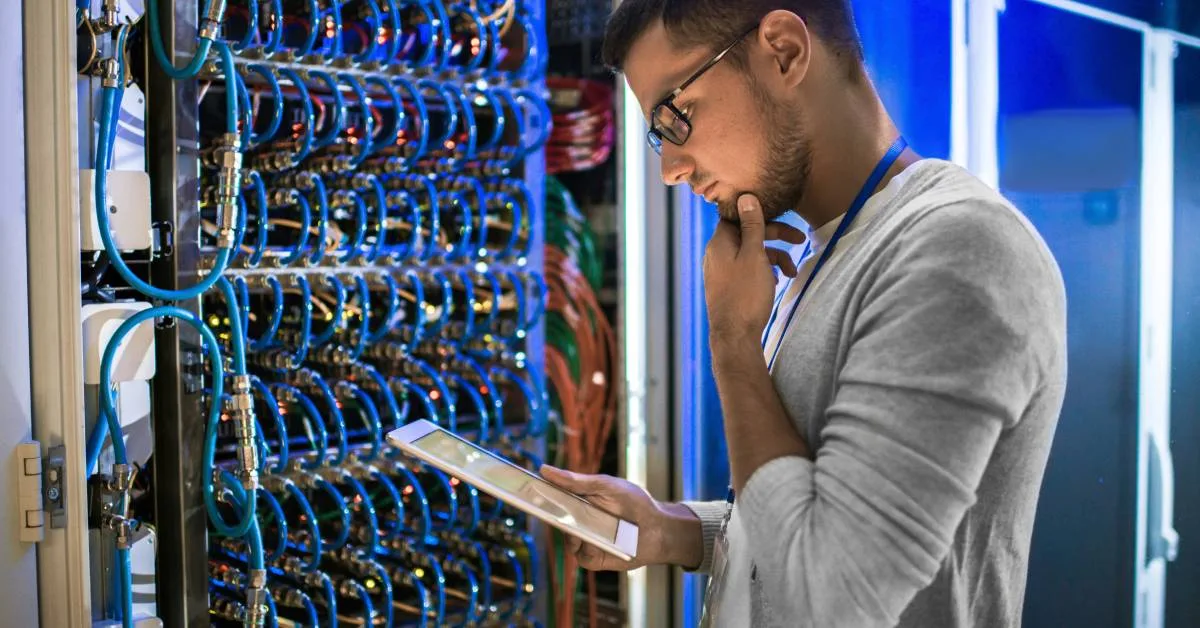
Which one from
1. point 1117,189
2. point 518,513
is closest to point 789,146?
point 1117,189

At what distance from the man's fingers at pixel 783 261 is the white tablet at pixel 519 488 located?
35 cm

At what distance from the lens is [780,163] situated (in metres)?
1.15

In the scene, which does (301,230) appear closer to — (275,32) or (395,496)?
(275,32)

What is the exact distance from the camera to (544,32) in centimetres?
242

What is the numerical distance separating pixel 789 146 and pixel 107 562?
4.13 ft

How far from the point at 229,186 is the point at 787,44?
1.05 metres

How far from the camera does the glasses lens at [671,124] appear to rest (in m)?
1.18

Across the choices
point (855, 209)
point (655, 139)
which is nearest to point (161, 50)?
point (655, 139)

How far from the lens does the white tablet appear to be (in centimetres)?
115

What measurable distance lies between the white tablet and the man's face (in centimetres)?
37

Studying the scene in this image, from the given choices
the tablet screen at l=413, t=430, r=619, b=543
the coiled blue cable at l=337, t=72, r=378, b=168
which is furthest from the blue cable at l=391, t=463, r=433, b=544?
the tablet screen at l=413, t=430, r=619, b=543

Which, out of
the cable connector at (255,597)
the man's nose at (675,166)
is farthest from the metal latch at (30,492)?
the man's nose at (675,166)

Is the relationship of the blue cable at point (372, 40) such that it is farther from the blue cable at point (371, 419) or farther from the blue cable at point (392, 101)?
the blue cable at point (371, 419)

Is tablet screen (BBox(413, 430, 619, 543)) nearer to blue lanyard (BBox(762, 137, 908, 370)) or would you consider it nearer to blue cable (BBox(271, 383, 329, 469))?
blue lanyard (BBox(762, 137, 908, 370))
